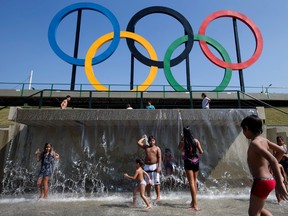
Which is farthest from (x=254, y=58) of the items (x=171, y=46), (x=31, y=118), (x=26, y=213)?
(x=26, y=213)

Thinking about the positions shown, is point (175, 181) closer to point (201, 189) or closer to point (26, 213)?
point (201, 189)

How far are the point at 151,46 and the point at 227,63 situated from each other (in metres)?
6.47

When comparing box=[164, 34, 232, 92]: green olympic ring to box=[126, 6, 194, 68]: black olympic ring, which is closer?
box=[164, 34, 232, 92]: green olympic ring

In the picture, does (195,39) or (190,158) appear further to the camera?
(195,39)

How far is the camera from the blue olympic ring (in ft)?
57.5

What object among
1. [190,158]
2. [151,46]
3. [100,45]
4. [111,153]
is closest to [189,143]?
[190,158]

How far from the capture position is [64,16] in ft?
61.7

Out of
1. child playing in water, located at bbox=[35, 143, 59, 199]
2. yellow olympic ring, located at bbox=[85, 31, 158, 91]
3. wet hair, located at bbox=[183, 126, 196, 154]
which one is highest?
yellow olympic ring, located at bbox=[85, 31, 158, 91]

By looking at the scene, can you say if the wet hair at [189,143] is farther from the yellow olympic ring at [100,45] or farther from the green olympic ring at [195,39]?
the green olympic ring at [195,39]

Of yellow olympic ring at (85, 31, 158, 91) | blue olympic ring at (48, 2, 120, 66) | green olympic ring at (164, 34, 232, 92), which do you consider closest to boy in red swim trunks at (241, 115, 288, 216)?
yellow olympic ring at (85, 31, 158, 91)

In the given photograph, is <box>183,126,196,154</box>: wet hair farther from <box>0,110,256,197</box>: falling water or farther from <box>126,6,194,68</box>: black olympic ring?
<box>126,6,194,68</box>: black olympic ring

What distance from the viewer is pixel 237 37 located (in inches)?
869

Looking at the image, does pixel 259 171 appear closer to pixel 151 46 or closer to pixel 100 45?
pixel 151 46

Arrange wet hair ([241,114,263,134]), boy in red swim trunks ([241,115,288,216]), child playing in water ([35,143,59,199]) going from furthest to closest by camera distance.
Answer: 1. child playing in water ([35,143,59,199])
2. wet hair ([241,114,263,134])
3. boy in red swim trunks ([241,115,288,216])
